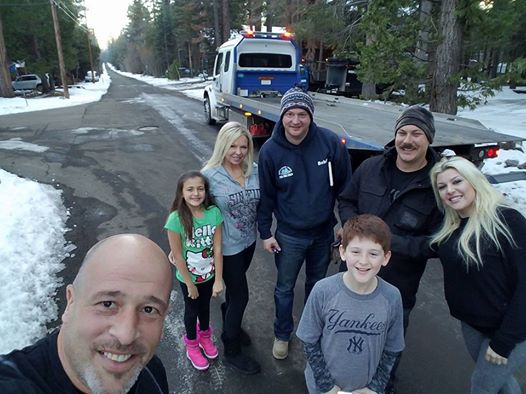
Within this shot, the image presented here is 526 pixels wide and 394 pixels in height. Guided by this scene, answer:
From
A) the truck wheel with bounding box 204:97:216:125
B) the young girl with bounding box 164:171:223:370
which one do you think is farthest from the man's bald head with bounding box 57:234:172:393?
the truck wheel with bounding box 204:97:216:125

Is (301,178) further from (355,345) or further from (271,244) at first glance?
(355,345)

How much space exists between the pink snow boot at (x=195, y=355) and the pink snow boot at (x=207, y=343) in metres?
0.07

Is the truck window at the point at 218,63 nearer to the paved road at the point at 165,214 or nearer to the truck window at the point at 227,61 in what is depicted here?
the truck window at the point at 227,61

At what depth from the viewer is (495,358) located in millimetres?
1867

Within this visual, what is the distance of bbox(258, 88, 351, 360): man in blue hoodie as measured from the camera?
2.64 m

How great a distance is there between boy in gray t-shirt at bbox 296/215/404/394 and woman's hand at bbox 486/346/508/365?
450mm

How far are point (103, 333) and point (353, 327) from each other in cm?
126

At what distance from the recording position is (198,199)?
2510 millimetres

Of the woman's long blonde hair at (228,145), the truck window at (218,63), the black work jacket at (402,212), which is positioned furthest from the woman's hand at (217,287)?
the truck window at (218,63)

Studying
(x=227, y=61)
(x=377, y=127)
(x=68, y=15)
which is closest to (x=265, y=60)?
(x=227, y=61)

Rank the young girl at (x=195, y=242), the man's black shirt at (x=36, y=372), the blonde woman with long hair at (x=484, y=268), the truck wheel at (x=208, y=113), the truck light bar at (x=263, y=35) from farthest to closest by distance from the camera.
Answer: the truck wheel at (x=208, y=113)
the truck light bar at (x=263, y=35)
the young girl at (x=195, y=242)
the blonde woman with long hair at (x=484, y=268)
the man's black shirt at (x=36, y=372)

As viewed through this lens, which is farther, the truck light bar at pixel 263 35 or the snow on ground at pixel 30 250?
the truck light bar at pixel 263 35

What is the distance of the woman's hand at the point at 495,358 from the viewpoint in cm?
186

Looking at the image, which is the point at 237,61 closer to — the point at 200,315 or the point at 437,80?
the point at 437,80
